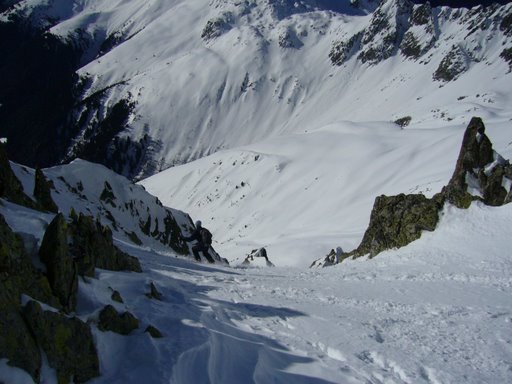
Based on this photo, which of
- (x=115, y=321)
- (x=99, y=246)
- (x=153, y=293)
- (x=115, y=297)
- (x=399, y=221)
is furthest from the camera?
(x=399, y=221)

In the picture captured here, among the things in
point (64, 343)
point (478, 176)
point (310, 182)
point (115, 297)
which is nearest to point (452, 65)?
point (310, 182)

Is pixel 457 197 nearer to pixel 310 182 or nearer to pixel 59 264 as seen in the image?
pixel 59 264

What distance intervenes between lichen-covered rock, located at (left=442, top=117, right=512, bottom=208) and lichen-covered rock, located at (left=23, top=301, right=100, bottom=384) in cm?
1786

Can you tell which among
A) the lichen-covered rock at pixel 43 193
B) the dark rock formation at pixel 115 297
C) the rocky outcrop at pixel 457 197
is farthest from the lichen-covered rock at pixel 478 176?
the dark rock formation at pixel 115 297

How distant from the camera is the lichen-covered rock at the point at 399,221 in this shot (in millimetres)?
21250

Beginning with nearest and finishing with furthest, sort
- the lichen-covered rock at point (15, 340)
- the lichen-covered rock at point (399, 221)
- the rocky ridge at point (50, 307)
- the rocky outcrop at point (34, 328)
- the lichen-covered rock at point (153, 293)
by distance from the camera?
1. the lichen-covered rock at point (15, 340)
2. the rocky outcrop at point (34, 328)
3. the rocky ridge at point (50, 307)
4. the lichen-covered rock at point (153, 293)
5. the lichen-covered rock at point (399, 221)

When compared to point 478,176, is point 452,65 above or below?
above

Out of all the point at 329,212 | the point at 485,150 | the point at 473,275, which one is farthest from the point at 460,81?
the point at 473,275

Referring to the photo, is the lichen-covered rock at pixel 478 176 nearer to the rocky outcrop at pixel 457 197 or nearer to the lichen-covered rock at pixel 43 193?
the rocky outcrop at pixel 457 197

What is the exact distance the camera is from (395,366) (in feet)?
27.5

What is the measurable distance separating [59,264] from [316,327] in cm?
518

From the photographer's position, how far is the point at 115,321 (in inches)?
321

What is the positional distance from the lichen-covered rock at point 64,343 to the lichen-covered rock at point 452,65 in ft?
571

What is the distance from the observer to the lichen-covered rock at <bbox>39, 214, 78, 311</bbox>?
25.5 ft
